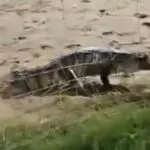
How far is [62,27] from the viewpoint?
670cm

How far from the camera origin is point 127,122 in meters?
4.04

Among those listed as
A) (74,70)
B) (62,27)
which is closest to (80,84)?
(74,70)

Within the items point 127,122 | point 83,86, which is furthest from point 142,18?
point 127,122

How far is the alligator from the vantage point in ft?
16.4

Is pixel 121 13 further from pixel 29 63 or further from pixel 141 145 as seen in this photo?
pixel 141 145

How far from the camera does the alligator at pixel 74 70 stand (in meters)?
4.99

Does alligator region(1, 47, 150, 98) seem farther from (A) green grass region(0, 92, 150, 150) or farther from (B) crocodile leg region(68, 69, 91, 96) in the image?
(A) green grass region(0, 92, 150, 150)

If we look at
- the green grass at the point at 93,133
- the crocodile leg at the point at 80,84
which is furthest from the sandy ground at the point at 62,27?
the green grass at the point at 93,133

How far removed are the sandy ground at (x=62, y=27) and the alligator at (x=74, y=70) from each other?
55 centimetres

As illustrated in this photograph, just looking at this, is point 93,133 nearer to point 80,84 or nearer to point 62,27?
point 80,84

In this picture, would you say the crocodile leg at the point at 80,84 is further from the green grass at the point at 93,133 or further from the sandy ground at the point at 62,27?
the sandy ground at the point at 62,27

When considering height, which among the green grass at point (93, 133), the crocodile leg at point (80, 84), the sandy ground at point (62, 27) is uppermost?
the green grass at point (93, 133)

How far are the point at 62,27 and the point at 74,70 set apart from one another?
1.70m

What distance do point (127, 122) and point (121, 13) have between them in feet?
10.4
